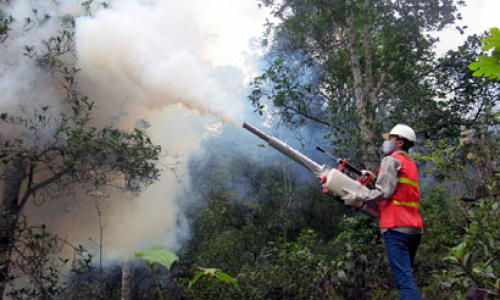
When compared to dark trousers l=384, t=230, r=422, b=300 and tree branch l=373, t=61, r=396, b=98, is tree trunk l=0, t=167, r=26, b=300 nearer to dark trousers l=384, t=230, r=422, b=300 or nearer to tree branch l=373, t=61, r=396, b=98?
dark trousers l=384, t=230, r=422, b=300

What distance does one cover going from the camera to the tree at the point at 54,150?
18.7 ft

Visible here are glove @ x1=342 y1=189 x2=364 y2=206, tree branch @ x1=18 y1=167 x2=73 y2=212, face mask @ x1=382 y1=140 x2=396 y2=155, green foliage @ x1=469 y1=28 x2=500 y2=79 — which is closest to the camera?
green foliage @ x1=469 y1=28 x2=500 y2=79

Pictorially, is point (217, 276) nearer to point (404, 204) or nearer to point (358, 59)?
point (404, 204)

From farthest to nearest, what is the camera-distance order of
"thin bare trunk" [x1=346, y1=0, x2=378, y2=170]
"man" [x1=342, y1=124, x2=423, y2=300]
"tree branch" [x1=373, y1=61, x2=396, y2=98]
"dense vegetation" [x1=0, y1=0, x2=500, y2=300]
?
1. "tree branch" [x1=373, y1=61, x2=396, y2=98]
2. "thin bare trunk" [x1=346, y1=0, x2=378, y2=170]
3. "dense vegetation" [x1=0, y1=0, x2=500, y2=300]
4. "man" [x1=342, y1=124, x2=423, y2=300]

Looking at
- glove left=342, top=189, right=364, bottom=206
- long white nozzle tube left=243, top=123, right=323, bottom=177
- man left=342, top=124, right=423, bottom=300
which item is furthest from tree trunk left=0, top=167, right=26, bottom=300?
man left=342, top=124, right=423, bottom=300

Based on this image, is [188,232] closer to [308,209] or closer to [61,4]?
[308,209]

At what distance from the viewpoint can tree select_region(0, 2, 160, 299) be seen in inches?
225

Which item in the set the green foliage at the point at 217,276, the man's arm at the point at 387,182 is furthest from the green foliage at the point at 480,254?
the green foliage at the point at 217,276

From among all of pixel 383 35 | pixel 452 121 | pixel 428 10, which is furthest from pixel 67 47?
pixel 428 10

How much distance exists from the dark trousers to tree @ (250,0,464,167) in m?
4.21

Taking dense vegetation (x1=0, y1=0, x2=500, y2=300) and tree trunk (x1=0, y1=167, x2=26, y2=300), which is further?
tree trunk (x1=0, y1=167, x2=26, y2=300)

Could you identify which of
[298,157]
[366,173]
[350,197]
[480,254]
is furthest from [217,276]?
[480,254]

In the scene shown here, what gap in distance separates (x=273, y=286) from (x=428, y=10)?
28.6 feet

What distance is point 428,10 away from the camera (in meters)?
10.5
